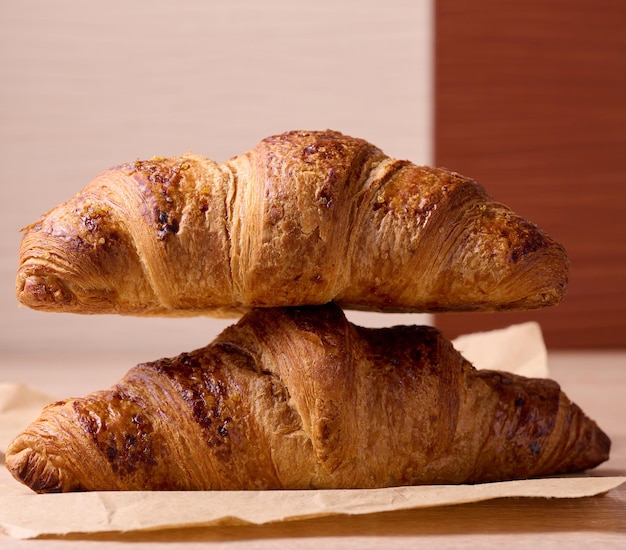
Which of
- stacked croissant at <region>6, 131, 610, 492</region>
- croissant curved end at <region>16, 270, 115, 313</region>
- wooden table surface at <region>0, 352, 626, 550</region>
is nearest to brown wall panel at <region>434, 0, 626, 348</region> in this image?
stacked croissant at <region>6, 131, 610, 492</region>

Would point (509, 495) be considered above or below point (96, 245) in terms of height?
below

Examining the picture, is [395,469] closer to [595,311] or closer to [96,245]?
[96,245]

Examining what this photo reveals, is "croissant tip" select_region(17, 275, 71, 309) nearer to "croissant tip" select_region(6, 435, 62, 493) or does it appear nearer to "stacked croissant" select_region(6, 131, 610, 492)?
"stacked croissant" select_region(6, 131, 610, 492)

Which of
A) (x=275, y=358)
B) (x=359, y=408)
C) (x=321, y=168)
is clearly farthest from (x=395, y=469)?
(x=321, y=168)

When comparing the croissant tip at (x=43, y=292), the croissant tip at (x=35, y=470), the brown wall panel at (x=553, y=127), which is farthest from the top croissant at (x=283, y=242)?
the brown wall panel at (x=553, y=127)

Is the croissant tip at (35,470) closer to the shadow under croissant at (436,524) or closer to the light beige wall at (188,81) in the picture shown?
the shadow under croissant at (436,524)

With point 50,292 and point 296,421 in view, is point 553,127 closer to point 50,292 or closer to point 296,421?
point 296,421
